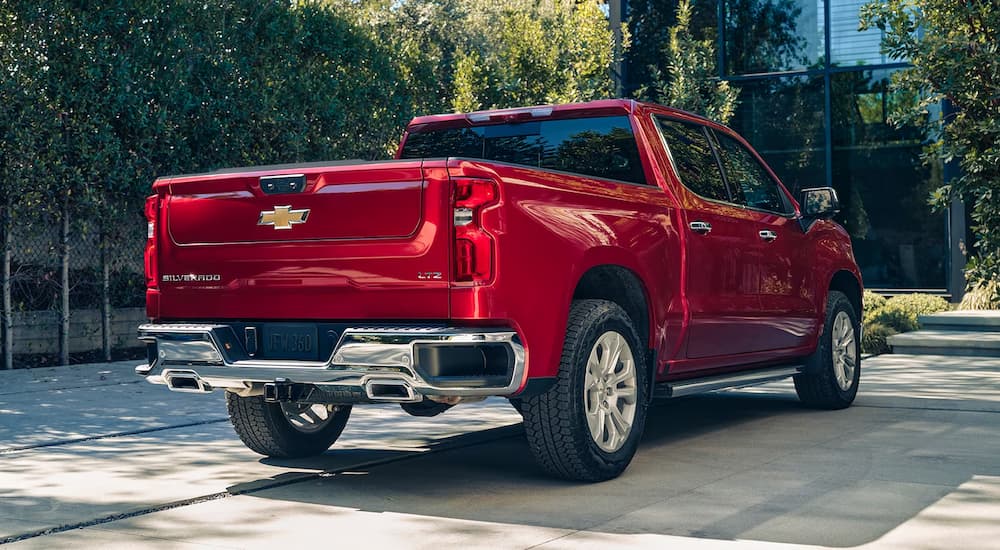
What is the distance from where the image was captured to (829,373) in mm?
9500

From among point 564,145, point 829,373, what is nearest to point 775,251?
point 829,373

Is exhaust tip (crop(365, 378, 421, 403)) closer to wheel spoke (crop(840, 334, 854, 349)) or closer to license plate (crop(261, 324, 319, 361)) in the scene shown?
license plate (crop(261, 324, 319, 361))

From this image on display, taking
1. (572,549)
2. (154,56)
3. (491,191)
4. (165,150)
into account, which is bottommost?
(572,549)

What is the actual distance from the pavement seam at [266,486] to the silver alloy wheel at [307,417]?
1.39 ft

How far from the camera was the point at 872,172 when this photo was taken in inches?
816

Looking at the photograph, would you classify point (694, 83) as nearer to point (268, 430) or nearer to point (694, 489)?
point (268, 430)

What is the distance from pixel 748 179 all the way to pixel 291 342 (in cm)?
387

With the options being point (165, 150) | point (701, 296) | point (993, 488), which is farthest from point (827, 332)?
point (165, 150)

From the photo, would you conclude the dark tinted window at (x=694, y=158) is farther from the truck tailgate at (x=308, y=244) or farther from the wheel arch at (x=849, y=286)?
the truck tailgate at (x=308, y=244)

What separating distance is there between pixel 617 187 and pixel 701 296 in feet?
3.72

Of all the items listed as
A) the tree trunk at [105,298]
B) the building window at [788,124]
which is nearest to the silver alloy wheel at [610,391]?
the tree trunk at [105,298]

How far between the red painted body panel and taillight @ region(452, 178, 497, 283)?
0.11ft

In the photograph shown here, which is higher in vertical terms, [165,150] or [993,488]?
[165,150]

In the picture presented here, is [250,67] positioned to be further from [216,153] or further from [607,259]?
[607,259]
